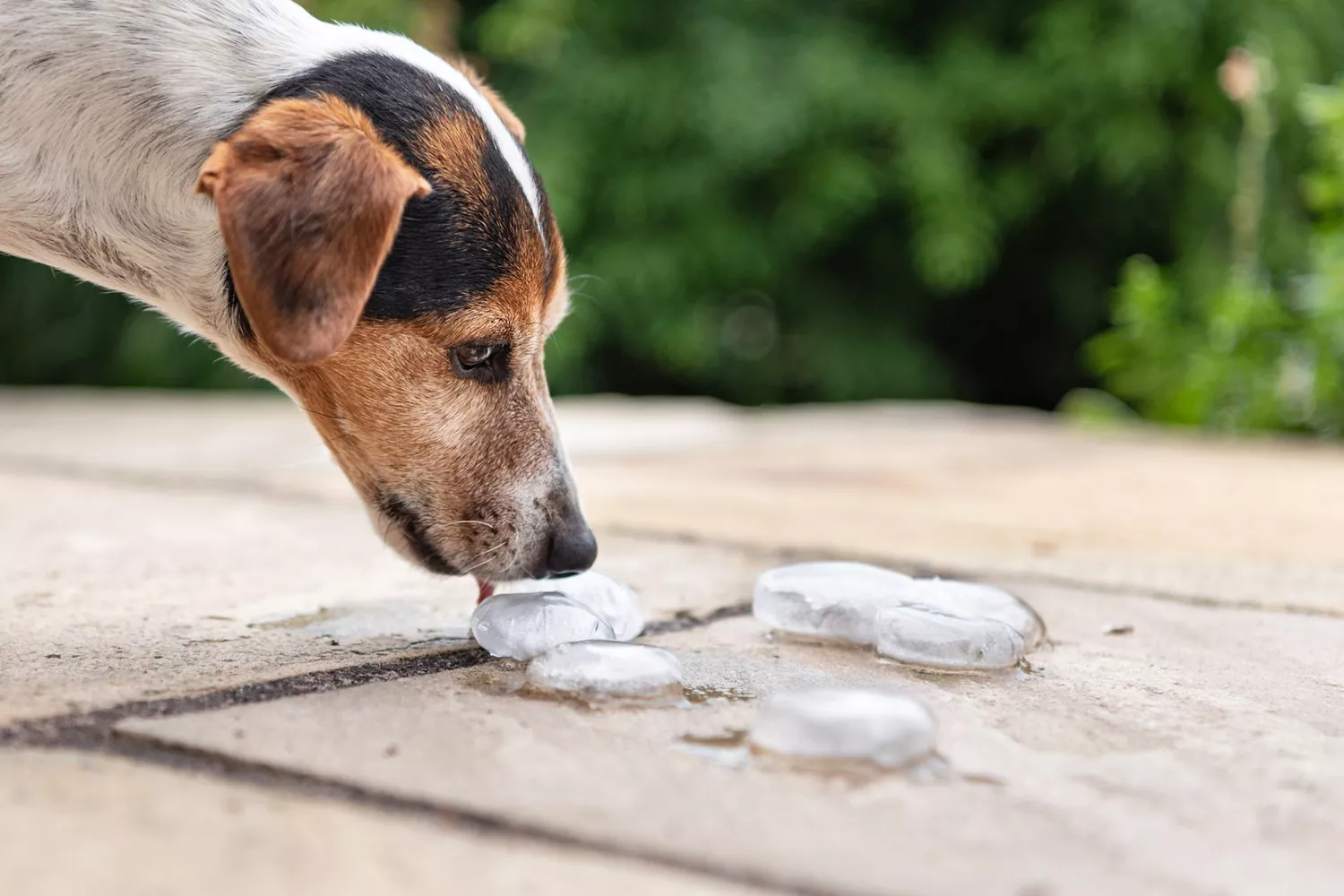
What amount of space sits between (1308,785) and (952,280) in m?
4.69

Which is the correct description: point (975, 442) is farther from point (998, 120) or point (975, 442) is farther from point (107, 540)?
point (107, 540)

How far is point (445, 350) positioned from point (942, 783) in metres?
0.93

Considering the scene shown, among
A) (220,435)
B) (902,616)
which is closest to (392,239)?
(902,616)

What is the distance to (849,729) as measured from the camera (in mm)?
1382

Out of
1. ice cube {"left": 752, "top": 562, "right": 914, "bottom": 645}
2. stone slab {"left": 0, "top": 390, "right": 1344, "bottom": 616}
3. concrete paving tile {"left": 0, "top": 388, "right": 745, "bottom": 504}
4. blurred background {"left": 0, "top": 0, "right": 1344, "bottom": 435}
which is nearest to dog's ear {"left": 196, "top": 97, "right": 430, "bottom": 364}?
ice cube {"left": 752, "top": 562, "right": 914, "bottom": 645}

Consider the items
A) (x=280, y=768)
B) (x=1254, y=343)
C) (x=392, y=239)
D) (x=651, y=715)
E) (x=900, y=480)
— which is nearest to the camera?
(x=280, y=768)

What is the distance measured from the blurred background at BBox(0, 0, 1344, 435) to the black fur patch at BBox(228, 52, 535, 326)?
3.54 metres

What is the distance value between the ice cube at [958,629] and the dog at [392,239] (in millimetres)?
431

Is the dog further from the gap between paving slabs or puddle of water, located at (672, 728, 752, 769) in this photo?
puddle of water, located at (672, 728, 752, 769)

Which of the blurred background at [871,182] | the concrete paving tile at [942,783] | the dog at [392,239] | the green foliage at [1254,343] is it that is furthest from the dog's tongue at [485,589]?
the blurred background at [871,182]

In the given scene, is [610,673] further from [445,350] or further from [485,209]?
[485,209]

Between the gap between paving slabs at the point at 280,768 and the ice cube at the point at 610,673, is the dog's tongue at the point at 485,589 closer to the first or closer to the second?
the gap between paving slabs at the point at 280,768

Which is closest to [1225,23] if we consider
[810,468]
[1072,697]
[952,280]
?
[952,280]

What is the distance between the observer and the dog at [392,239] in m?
1.88
